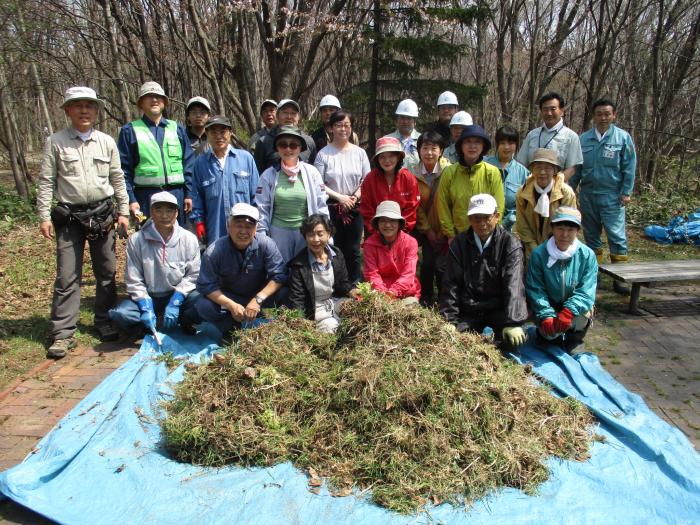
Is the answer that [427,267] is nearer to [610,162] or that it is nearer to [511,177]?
[511,177]

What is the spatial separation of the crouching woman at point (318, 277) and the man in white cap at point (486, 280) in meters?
0.94

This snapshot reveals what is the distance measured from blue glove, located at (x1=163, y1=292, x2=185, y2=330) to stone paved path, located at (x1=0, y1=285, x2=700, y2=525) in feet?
1.37

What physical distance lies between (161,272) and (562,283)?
3.47 metres

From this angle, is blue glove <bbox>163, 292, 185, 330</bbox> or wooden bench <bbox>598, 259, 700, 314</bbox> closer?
blue glove <bbox>163, 292, 185, 330</bbox>

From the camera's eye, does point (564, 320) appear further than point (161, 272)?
No

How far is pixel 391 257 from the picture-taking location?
15.5 feet

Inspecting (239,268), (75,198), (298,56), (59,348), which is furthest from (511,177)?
(298,56)

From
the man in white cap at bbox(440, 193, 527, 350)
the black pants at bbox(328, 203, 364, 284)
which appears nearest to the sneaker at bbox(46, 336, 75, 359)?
the black pants at bbox(328, 203, 364, 284)

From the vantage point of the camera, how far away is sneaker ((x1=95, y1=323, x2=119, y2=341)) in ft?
16.2

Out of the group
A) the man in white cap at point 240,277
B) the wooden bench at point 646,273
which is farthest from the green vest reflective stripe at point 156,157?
the wooden bench at point 646,273

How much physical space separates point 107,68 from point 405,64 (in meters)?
5.51

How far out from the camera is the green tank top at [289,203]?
494 centimetres

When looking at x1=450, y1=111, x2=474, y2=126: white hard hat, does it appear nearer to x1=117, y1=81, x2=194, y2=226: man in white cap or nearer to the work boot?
the work boot

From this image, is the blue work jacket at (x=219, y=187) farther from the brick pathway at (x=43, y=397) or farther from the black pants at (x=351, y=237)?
the brick pathway at (x=43, y=397)
